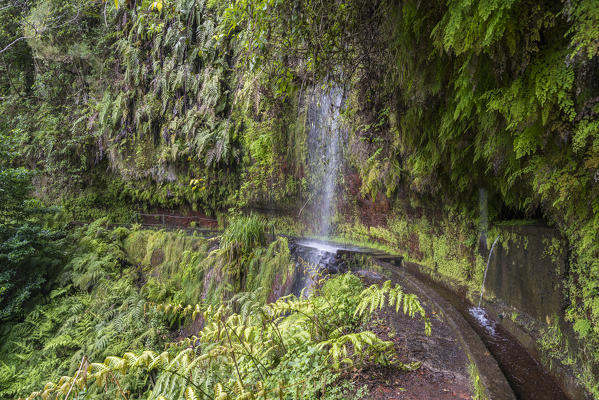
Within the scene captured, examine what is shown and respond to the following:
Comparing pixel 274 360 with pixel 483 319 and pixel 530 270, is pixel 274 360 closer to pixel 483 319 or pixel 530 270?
pixel 483 319

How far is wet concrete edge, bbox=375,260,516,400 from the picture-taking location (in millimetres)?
1996

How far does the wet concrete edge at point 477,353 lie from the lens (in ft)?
6.55

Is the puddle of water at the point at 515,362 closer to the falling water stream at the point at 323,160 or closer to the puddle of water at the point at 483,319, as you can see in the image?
the puddle of water at the point at 483,319

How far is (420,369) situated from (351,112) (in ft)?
13.8

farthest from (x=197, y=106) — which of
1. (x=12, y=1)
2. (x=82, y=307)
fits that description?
(x=12, y=1)

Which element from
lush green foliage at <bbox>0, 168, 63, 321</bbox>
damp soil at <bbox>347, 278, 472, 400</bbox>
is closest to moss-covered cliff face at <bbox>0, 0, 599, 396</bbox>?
damp soil at <bbox>347, 278, 472, 400</bbox>

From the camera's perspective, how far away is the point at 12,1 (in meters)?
14.0

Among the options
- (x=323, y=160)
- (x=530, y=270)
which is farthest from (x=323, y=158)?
(x=530, y=270)

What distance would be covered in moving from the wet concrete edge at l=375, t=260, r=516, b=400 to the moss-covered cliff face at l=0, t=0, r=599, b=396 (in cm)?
82

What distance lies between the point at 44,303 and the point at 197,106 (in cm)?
725

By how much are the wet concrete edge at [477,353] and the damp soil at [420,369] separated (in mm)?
76

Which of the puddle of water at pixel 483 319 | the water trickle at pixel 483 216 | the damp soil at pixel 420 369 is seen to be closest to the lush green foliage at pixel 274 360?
the damp soil at pixel 420 369

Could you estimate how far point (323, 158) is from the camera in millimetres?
8125

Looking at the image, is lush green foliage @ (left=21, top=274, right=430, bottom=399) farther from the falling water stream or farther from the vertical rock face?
the falling water stream
